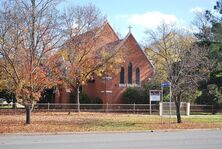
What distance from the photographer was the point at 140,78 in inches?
2142

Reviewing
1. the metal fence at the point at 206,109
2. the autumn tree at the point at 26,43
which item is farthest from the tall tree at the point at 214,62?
the autumn tree at the point at 26,43

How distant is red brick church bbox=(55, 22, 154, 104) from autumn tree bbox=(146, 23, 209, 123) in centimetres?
333

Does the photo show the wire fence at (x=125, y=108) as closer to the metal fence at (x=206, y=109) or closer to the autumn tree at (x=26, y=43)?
the metal fence at (x=206, y=109)

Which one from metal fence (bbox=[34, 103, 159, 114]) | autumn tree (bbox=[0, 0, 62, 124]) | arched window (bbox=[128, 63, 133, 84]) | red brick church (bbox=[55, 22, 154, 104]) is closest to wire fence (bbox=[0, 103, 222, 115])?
metal fence (bbox=[34, 103, 159, 114])

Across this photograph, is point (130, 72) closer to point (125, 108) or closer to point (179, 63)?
point (125, 108)

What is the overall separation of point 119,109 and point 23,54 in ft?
70.4

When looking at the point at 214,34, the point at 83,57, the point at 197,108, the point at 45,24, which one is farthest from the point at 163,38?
the point at 45,24

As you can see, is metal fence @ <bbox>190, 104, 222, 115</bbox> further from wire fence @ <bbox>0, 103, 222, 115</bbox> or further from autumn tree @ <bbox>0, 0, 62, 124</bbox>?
autumn tree @ <bbox>0, 0, 62, 124</bbox>

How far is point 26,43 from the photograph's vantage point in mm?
25031

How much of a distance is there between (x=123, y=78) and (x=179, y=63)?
22255 mm

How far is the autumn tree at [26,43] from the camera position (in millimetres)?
24531

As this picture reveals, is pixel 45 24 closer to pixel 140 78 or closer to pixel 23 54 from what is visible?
pixel 23 54

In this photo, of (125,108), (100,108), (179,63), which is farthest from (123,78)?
(179,63)

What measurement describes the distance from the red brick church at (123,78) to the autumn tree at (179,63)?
3330mm
